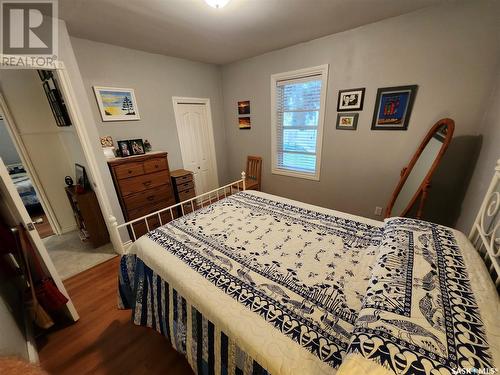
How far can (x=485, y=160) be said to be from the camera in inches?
62.5

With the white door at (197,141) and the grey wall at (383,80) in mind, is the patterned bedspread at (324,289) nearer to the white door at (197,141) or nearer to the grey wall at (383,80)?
the grey wall at (383,80)

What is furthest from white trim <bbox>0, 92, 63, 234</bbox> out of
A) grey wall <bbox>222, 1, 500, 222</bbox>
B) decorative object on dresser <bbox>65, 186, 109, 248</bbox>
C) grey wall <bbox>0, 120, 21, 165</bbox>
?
grey wall <bbox>222, 1, 500, 222</bbox>

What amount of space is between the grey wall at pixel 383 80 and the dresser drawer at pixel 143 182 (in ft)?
5.78

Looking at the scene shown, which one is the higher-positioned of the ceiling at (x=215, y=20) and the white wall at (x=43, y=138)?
the ceiling at (x=215, y=20)

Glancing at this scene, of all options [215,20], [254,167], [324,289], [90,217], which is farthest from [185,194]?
[324,289]

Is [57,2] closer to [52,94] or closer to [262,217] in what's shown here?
[52,94]

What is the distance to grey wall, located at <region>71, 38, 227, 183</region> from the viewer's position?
232cm

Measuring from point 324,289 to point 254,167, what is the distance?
281 centimetres

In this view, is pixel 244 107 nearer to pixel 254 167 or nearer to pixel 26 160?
pixel 254 167

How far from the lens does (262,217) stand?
1.70 m

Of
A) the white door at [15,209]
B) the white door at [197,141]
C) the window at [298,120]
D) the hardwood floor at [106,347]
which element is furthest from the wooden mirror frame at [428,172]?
the white door at [15,209]

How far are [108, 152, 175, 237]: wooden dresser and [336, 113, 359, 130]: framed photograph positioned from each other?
2528 mm

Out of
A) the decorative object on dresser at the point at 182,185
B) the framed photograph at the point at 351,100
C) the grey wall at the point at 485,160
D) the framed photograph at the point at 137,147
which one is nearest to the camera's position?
the grey wall at the point at 485,160

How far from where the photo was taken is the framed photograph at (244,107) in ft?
11.1
